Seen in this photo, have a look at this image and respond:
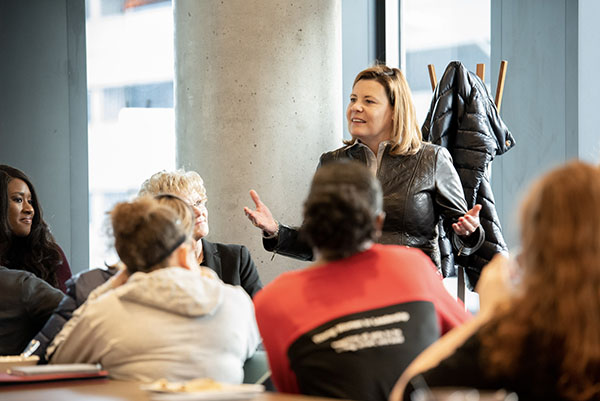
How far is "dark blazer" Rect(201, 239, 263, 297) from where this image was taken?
12.4 feet

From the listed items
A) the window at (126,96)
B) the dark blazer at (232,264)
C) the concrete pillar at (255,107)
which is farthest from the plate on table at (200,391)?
the window at (126,96)

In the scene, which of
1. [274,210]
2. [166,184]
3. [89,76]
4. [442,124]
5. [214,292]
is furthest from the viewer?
[89,76]

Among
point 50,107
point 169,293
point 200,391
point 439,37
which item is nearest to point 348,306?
point 200,391

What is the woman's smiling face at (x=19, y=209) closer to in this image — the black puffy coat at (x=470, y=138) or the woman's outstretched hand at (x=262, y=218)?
the woman's outstretched hand at (x=262, y=218)

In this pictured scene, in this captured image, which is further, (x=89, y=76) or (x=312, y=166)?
(x=89, y=76)

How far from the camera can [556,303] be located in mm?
1531

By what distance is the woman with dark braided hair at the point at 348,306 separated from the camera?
204 cm

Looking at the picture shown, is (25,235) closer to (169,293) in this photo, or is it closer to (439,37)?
(169,293)

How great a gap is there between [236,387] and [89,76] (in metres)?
5.43

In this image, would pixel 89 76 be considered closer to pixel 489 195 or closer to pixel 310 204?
pixel 489 195

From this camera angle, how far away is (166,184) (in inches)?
150

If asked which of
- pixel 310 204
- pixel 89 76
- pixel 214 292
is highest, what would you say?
pixel 89 76

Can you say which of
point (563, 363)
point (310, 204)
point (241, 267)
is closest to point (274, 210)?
point (241, 267)

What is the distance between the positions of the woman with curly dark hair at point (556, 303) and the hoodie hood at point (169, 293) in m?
1.03
